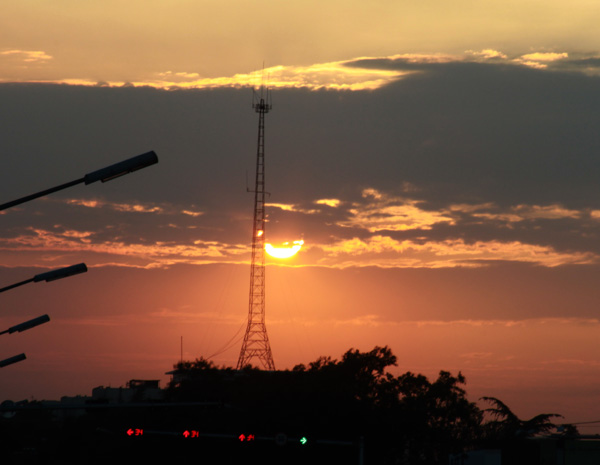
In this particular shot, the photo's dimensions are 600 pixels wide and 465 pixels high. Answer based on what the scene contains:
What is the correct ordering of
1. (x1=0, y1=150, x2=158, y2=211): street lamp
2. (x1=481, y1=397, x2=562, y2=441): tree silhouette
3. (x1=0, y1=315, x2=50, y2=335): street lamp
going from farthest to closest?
(x1=481, y1=397, x2=562, y2=441): tree silhouette < (x1=0, y1=315, x2=50, y2=335): street lamp < (x1=0, y1=150, x2=158, y2=211): street lamp

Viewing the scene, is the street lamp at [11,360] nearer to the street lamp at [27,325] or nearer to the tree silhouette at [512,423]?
the street lamp at [27,325]

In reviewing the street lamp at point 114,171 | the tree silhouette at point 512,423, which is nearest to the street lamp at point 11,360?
the street lamp at point 114,171

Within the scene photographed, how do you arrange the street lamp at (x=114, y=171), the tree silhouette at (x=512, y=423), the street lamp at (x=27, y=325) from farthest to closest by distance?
1. the tree silhouette at (x=512, y=423)
2. the street lamp at (x=27, y=325)
3. the street lamp at (x=114, y=171)

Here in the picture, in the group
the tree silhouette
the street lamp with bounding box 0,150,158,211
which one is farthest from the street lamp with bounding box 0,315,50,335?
the tree silhouette

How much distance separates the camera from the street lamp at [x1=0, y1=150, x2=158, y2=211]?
22109 mm

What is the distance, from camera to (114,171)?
22469 millimetres

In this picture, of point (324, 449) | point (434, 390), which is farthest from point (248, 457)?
point (434, 390)

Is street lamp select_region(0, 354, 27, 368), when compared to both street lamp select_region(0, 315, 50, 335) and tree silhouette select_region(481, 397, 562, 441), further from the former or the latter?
tree silhouette select_region(481, 397, 562, 441)

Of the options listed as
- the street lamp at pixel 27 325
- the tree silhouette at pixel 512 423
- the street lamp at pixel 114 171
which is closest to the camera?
the street lamp at pixel 114 171

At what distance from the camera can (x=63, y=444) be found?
430 feet

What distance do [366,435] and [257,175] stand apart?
3307cm

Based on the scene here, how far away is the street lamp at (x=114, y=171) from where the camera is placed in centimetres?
2211

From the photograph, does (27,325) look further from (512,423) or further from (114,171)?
(512,423)

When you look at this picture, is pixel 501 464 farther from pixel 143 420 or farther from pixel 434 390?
pixel 143 420
